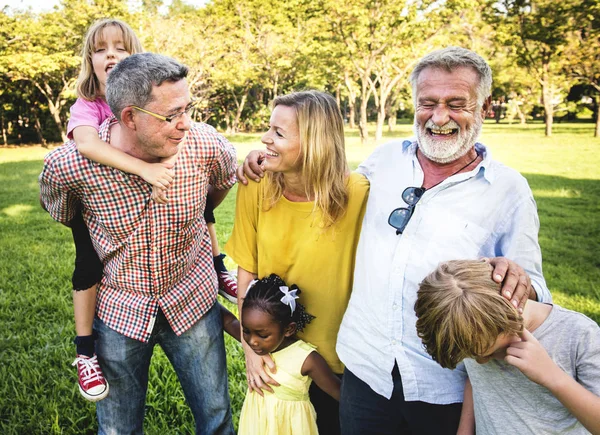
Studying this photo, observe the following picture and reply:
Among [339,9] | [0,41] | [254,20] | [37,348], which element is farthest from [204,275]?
[254,20]

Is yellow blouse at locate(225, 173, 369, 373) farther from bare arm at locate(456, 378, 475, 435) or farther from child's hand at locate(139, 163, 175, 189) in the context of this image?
bare arm at locate(456, 378, 475, 435)

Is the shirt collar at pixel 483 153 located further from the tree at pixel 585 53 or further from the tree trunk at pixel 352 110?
the tree trunk at pixel 352 110

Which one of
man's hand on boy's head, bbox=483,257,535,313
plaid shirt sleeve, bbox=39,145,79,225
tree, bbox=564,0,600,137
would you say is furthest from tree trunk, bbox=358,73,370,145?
man's hand on boy's head, bbox=483,257,535,313

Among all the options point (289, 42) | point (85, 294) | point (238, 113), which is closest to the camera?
point (85, 294)

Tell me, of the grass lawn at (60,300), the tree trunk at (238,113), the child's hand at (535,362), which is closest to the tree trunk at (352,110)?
the tree trunk at (238,113)

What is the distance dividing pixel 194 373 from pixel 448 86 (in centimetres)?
208

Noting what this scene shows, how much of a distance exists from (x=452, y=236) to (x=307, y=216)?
0.74 metres

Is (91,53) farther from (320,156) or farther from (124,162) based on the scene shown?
(320,156)

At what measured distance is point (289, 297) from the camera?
7.46 feet

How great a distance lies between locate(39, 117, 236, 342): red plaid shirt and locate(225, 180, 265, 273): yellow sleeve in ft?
0.69

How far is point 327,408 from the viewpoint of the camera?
2.68m

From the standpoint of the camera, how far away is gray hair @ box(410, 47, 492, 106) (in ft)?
7.04

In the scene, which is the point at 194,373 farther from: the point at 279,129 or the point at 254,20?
the point at 254,20

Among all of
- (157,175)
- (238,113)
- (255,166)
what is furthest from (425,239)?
(238,113)
